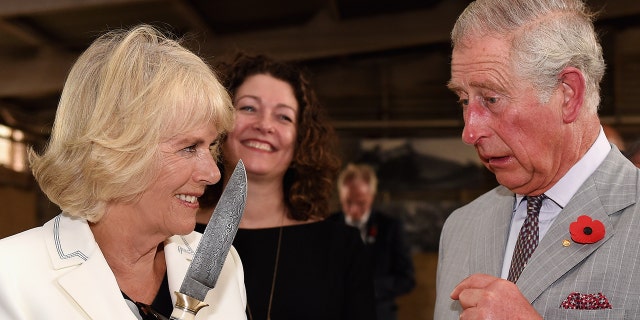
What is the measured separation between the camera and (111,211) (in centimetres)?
193

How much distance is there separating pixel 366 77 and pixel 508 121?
30.2 feet

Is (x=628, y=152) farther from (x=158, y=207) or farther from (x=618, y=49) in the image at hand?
(x=618, y=49)

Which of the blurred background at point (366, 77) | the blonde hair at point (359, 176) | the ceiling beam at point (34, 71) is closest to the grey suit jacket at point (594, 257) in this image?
the blonde hair at point (359, 176)

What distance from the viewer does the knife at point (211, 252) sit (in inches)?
67.3

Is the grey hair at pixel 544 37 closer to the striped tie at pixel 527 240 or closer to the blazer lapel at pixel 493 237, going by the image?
the striped tie at pixel 527 240

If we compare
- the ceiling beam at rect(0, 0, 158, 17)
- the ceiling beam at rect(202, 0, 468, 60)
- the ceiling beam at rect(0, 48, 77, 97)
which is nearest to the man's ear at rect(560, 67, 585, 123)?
the ceiling beam at rect(0, 0, 158, 17)

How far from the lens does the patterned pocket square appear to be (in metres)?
1.69

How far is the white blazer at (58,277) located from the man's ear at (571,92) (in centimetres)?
112

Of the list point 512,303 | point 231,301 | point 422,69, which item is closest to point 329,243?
point 231,301

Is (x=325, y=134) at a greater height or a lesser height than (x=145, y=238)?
greater

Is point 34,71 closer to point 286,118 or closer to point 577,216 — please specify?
point 286,118

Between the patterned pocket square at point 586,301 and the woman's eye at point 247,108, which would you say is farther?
the woman's eye at point 247,108

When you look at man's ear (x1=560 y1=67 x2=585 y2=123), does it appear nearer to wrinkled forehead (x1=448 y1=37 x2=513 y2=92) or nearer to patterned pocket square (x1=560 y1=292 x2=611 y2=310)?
wrinkled forehead (x1=448 y1=37 x2=513 y2=92)

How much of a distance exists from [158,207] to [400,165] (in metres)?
8.41
